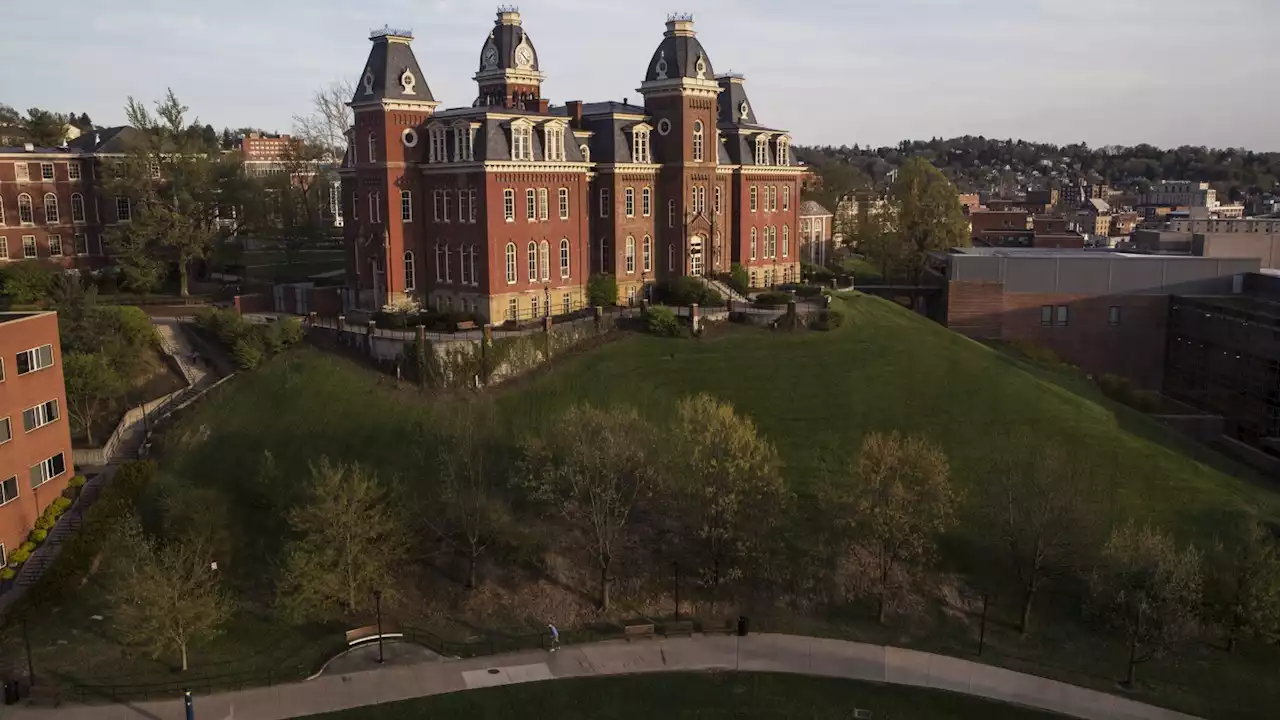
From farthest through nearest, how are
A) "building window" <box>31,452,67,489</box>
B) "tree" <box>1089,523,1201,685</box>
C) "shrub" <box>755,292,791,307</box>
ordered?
"shrub" <box>755,292,791,307</box>
"building window" <box>31,452,67,489</box>
"tree" <box>1089,523,1201,685</box>

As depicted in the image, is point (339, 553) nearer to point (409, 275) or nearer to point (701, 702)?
point (701, 702)

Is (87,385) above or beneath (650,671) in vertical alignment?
above

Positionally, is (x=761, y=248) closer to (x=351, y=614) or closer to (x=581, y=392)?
(x=581, y=392)

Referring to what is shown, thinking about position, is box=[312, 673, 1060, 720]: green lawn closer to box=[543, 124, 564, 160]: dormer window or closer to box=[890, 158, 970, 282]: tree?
box=[543, 124, 564, 160]: dormer window

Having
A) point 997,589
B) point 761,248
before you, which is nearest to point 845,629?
point 997,589

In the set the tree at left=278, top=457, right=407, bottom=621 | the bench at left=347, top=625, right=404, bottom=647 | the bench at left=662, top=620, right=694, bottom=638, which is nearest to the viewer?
the bench at left=347, top=625, right=404, bottom=647

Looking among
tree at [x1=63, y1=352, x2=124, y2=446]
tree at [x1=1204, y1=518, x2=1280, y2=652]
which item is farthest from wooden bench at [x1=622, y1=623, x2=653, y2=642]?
tree at [x1=63, y1=352, x2=124, y2=446]

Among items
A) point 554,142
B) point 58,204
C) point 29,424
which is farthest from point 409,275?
point 58,204
